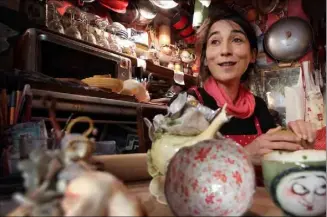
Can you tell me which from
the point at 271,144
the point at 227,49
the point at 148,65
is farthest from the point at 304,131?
the point at 148,65

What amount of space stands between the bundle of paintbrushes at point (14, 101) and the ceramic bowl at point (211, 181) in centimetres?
118

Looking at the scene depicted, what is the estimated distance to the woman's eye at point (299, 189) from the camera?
0.52 m

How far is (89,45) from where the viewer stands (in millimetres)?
2438

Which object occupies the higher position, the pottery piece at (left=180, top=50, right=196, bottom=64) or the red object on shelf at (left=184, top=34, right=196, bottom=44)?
the red object on shelf at (left=184, top=34, right=196, bottom=44)

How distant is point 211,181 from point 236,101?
126 cm

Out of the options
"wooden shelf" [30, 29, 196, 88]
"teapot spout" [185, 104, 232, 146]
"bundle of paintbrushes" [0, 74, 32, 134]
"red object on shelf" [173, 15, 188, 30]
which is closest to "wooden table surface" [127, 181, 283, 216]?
"teapot spout" [185, 104, 232, 146]

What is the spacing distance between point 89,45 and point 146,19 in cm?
126

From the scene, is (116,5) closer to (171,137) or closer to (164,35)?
(164,35)

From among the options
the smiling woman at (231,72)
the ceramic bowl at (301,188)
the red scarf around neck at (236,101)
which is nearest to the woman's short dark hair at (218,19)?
the smiling woman at (231,72)

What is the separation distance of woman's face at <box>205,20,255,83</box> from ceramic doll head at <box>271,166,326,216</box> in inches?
41.2

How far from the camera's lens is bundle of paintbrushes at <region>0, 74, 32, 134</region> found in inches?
59.7

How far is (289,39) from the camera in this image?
3.68 meters

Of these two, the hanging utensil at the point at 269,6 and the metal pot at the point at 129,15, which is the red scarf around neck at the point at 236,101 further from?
the hanging utensil at the point at 269,6

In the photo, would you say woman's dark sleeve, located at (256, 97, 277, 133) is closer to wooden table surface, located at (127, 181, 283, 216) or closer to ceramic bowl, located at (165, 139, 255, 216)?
wooden table surface, located at (127, 181, 283, 216)
